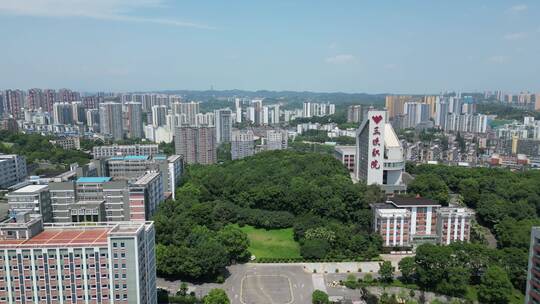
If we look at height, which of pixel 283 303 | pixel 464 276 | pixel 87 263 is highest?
pixel 87 263

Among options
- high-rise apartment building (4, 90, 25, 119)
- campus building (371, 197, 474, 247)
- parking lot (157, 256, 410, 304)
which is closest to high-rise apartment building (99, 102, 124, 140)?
high-rise apartment building (4, 90, 25, 119)

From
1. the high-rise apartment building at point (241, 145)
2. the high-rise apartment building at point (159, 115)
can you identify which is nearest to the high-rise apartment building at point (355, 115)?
the high-rise apartment building at point (241, 145)

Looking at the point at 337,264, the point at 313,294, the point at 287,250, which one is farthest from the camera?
the point at 287,250

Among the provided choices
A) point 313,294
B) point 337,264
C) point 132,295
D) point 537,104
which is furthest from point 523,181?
point 537,104

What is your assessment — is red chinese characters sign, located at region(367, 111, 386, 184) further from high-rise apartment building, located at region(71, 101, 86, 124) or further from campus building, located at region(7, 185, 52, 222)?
high-rise apartment building, located at region(71, 101, 86, 124)

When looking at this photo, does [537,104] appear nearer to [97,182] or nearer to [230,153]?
[230,153]

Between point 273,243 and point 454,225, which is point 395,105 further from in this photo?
point 273,243

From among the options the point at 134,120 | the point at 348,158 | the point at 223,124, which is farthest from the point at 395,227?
the point at 134,120

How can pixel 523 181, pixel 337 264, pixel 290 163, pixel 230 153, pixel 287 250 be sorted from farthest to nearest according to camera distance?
1. pixel 230 153
2. pixel 290 163
3. pixel 523 181
4. pixel 287 250
5. pixel 337 264
